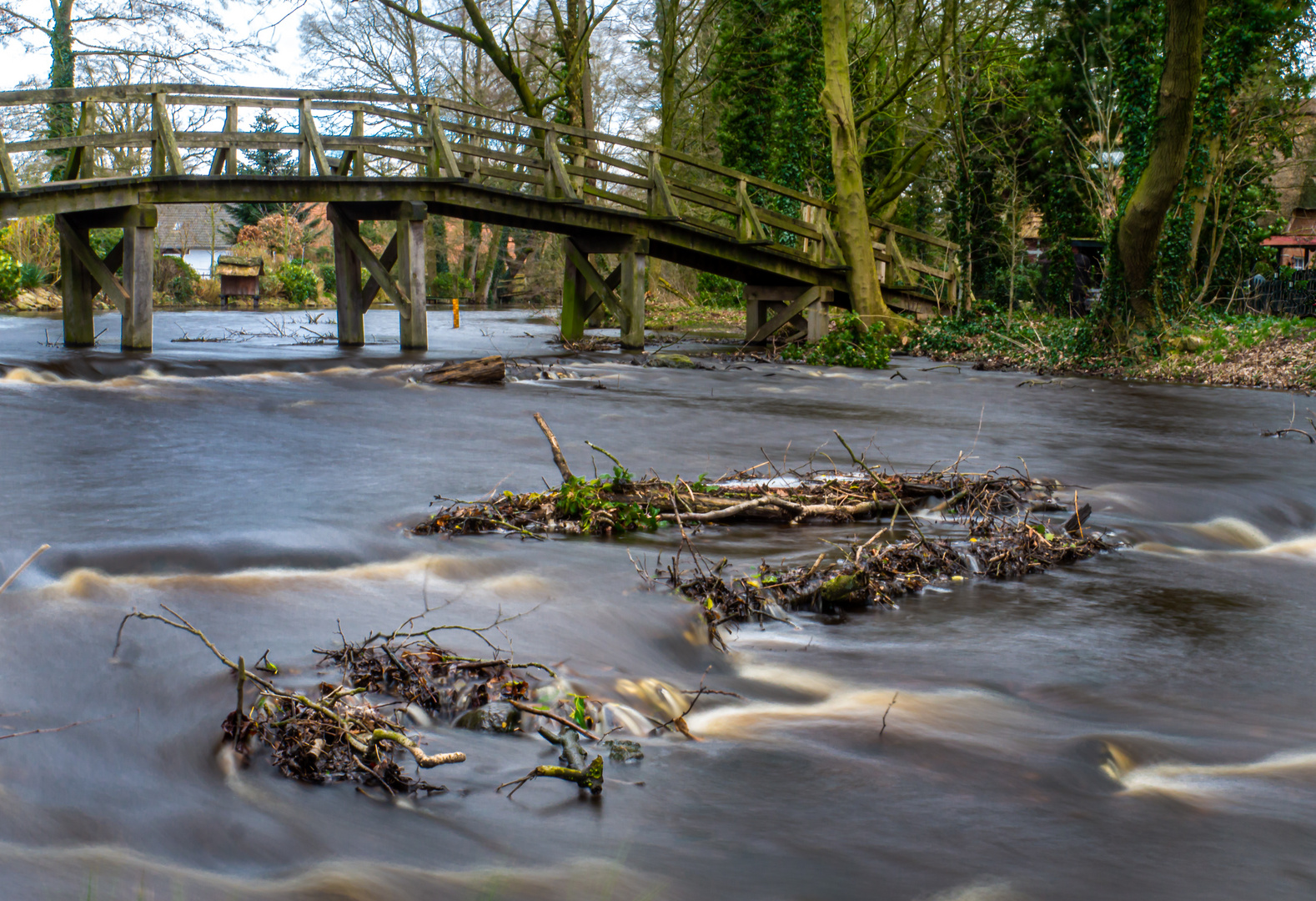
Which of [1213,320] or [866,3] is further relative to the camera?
[866,3]

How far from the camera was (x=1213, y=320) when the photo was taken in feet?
63.3

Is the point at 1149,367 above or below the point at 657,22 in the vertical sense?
below

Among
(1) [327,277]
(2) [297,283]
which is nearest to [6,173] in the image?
(2) [297,283]

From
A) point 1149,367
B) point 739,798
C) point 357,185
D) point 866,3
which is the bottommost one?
point 739,798

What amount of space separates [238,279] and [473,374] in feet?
92.0

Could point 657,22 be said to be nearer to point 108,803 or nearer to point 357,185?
point 357,185

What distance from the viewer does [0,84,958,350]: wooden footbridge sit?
14.6 meters

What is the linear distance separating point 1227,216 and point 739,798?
73.3ft

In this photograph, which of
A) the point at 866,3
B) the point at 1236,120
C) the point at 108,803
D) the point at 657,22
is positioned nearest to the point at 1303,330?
the point at 1236,120

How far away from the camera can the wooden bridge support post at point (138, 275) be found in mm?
14922

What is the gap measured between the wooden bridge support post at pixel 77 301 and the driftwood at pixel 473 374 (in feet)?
17.6

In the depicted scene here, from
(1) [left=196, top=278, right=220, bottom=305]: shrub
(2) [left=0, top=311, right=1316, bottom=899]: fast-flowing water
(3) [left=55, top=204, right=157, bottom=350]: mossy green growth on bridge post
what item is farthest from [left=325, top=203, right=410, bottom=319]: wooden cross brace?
(1) [left=196, top=278, right=220, bottom=305]: shrub

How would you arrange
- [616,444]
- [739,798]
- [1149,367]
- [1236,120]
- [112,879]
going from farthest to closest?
[1236,120]
[1149,367]
[616,444]
[739,798]
[112,879]

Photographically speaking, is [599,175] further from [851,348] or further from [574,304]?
[851,348]
